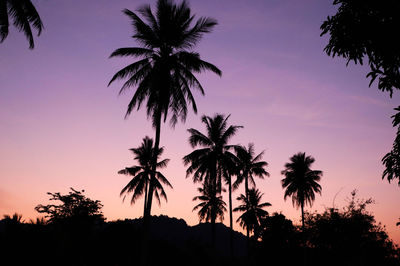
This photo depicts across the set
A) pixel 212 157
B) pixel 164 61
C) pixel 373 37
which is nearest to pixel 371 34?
pixel 373 37

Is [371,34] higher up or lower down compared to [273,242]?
higher up

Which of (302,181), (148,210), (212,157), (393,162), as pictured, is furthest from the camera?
(302,181)

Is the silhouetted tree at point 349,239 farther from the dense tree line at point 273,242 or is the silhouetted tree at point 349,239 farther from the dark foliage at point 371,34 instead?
the dark foliage at point 371,34

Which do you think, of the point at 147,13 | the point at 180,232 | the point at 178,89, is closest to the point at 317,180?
the point at 178,89

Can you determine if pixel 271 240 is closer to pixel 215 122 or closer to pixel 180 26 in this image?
pixel 215 122

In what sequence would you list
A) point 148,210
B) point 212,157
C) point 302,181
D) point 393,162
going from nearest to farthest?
1. point 393,162
2. point 148,210
3. point 212,157
4. point 302,181

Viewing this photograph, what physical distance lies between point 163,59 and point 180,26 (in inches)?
90.8

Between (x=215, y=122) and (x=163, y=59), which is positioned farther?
(x=215, y=122)

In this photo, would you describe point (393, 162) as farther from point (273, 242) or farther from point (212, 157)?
point (273, 242)

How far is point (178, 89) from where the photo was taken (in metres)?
17.4

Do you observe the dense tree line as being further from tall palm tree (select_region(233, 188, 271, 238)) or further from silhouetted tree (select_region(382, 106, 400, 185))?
silhouetted tree (select_region(382, 106, 400, 185))

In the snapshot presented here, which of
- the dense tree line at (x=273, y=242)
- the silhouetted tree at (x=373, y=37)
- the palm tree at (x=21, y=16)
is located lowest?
the dense tree line at (x=273, y=242)

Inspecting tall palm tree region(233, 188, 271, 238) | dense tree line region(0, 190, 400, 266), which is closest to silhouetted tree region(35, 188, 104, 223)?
dense tree line region(0, 190, 400, 266)

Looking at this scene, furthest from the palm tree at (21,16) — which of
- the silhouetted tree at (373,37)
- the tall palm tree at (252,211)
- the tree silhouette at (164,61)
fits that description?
the tall palm tree at (252,211)
